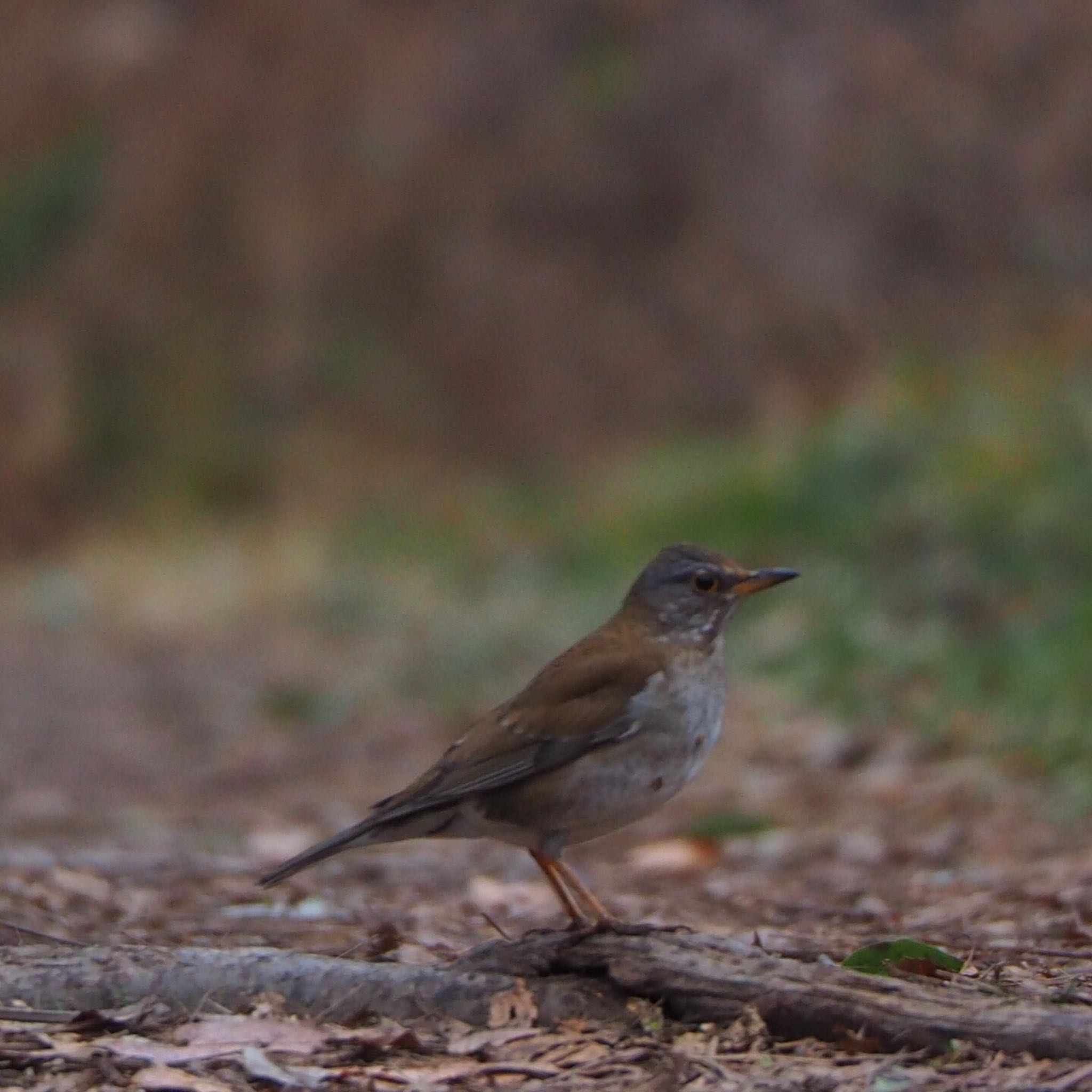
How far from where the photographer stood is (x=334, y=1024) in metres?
4.22

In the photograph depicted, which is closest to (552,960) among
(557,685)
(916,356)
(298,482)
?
(557,685)

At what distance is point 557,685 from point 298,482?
18.7 meters

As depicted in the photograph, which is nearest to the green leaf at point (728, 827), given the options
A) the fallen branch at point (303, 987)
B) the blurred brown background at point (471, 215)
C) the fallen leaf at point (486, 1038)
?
the fallen branch at point (303, 987)

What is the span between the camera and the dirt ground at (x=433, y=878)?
12.9 ft

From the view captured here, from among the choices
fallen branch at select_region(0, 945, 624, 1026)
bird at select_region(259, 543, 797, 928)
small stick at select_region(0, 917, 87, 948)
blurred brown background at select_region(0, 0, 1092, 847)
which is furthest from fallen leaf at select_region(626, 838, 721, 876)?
blurred brown background at select_region(0, 0, 1092, 847)

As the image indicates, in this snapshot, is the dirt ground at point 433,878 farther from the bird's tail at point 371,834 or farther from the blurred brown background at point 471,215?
the blurred brown background at point 471,215

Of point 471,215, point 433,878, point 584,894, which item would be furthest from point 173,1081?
point 471,215

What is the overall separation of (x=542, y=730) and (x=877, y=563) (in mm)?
7017

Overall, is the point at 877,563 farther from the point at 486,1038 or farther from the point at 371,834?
the point at 486,1038

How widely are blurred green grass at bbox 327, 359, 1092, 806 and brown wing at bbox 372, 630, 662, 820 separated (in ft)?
9.58

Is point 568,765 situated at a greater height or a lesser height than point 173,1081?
greater

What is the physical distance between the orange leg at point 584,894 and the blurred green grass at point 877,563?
3106 millimetres

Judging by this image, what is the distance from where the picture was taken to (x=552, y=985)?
4.25 m

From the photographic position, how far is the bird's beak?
5.44 m
